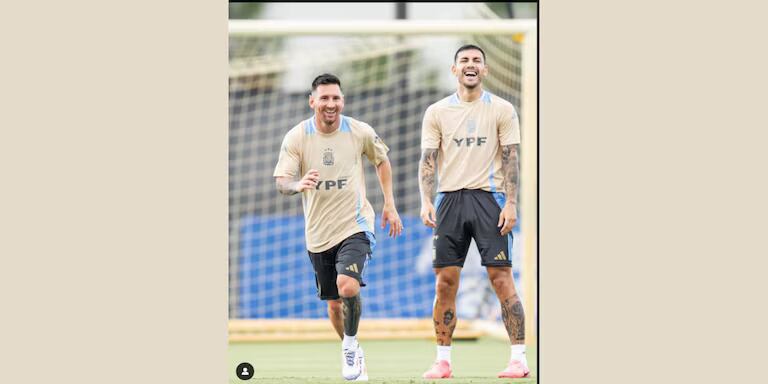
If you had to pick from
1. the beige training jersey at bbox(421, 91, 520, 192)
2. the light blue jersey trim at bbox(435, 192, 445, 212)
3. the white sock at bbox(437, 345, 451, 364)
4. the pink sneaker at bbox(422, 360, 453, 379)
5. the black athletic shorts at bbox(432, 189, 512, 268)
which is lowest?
the pink sneaker at bbox(422, 360, 453, 379)

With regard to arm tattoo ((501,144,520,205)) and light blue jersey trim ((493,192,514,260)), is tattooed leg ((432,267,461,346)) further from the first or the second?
arm tattoo ((501,144,520,205))

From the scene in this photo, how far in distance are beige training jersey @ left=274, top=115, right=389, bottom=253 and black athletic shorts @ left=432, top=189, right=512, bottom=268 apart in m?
0.59

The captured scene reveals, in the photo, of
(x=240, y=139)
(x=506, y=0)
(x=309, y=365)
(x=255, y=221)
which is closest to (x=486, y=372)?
(x=309, y=365)

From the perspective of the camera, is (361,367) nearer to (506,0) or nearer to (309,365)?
(309,365)

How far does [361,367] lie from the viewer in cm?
1016

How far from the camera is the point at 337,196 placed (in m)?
10.2

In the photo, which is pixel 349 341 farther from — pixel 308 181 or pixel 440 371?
pixel 308 181

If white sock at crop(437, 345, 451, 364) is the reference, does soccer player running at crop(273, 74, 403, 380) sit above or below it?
above

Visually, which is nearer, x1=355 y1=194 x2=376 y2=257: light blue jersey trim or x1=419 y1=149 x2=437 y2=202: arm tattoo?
x1=355 y1=194 x2=376 y2=257: light blue jersey trim

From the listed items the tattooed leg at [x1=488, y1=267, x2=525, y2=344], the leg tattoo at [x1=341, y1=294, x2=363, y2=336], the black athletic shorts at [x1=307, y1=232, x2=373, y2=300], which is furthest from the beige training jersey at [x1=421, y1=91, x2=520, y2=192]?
the leg tattoo at [x1=341, y1=294, x2=363, y2=336]

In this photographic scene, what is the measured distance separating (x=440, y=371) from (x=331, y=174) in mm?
1765

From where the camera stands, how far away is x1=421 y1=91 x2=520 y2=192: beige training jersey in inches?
406

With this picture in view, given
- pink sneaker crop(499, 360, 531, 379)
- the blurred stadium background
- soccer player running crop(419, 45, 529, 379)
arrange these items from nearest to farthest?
1. pink sneaker crop(499, 360, 531, 379)
2. soccer player running crop(419, 45, 529, 379)
3. the blurred stadium background

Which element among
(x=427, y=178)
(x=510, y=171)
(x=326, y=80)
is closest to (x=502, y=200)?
(x=510, y=171)
